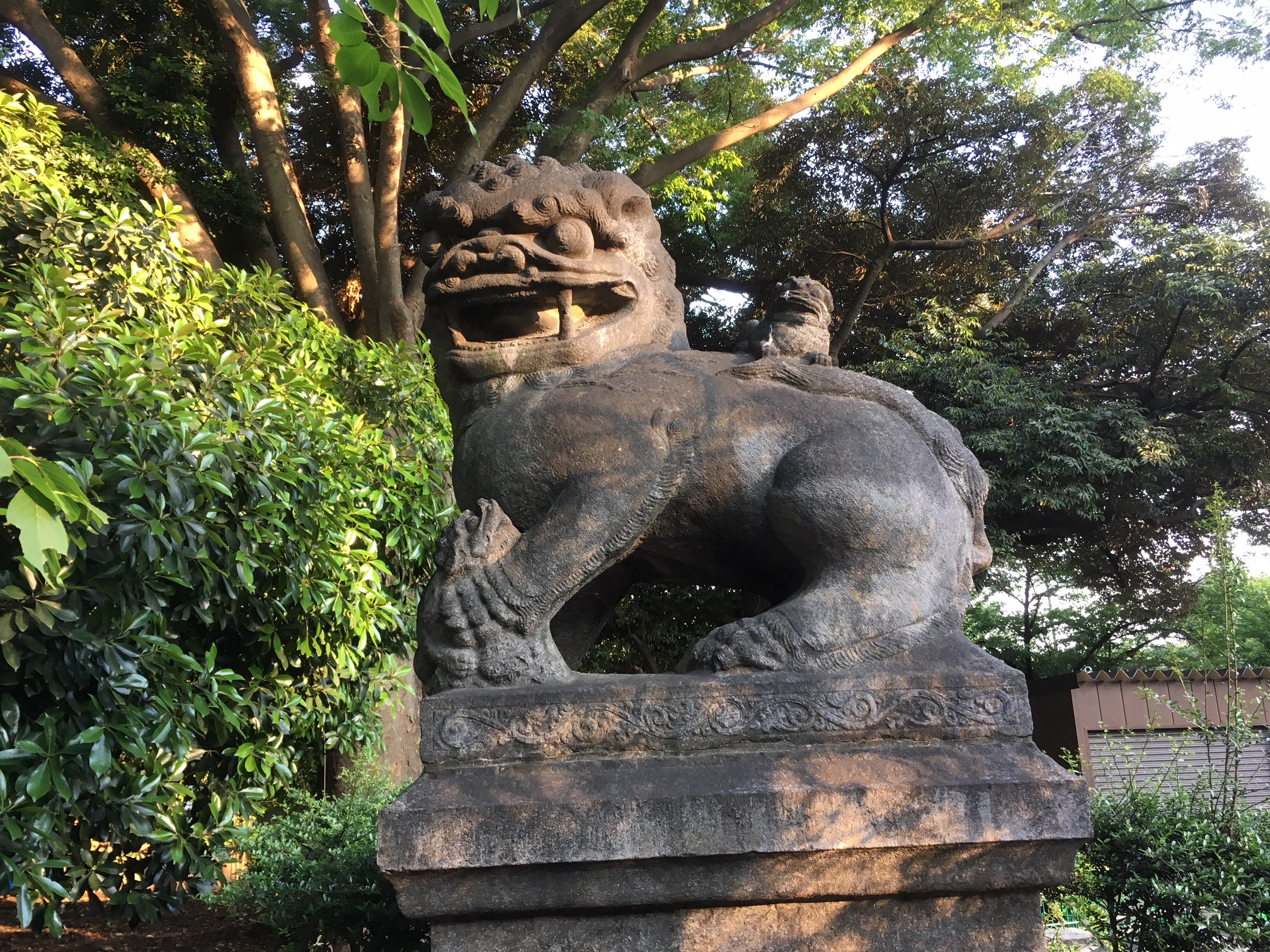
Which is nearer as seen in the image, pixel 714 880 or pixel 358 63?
pixel 358 63

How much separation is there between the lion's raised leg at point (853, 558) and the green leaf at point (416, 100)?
1247 mm

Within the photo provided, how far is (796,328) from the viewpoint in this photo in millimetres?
3043

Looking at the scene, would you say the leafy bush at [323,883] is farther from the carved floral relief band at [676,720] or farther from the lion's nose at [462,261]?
the lion's nose at [462,261]

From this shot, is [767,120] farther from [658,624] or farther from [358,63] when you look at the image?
[358,63]

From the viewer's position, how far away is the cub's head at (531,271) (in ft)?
9.39

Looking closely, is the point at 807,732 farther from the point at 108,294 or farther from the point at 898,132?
the point at 898,132

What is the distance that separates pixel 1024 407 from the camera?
448 inches

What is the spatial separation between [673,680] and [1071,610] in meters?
18.2

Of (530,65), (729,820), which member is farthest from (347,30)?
(530,65)

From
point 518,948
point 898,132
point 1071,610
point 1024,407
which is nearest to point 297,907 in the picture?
point 518,948

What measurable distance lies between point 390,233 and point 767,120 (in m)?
4.08

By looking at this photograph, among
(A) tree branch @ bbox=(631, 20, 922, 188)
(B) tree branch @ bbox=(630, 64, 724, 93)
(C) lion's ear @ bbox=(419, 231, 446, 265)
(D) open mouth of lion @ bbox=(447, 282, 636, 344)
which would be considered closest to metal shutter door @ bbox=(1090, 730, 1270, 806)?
(D) open mouth of lion @ bbox=(447, 282, 636, 344)

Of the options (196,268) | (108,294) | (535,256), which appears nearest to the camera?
(535,256)

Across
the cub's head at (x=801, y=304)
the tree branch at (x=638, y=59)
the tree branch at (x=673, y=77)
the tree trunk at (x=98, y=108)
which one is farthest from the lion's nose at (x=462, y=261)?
the tree branch at (x=673, y=77)
